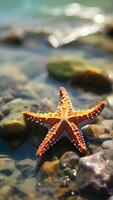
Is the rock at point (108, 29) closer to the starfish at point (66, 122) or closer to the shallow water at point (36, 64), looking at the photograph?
the shallow water at point (36, 64)

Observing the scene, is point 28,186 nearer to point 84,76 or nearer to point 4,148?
point 4,148

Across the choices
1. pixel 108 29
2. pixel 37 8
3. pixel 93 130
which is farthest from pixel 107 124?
pixel 37 8

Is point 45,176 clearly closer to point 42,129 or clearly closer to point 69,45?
point 42,129

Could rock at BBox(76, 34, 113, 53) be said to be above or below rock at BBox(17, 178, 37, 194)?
below

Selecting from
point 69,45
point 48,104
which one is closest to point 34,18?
point 69,45

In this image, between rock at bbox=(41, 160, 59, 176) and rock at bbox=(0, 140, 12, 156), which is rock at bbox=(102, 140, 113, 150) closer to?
rock at bbox=(41, 160, 59, 176)

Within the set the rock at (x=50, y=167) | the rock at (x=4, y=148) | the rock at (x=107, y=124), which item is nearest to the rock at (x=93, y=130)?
the rock at (x=107, y=124)

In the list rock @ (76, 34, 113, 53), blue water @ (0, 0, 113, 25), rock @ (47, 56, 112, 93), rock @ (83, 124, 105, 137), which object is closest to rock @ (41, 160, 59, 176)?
rock @ (83, 124, 105, 137)
